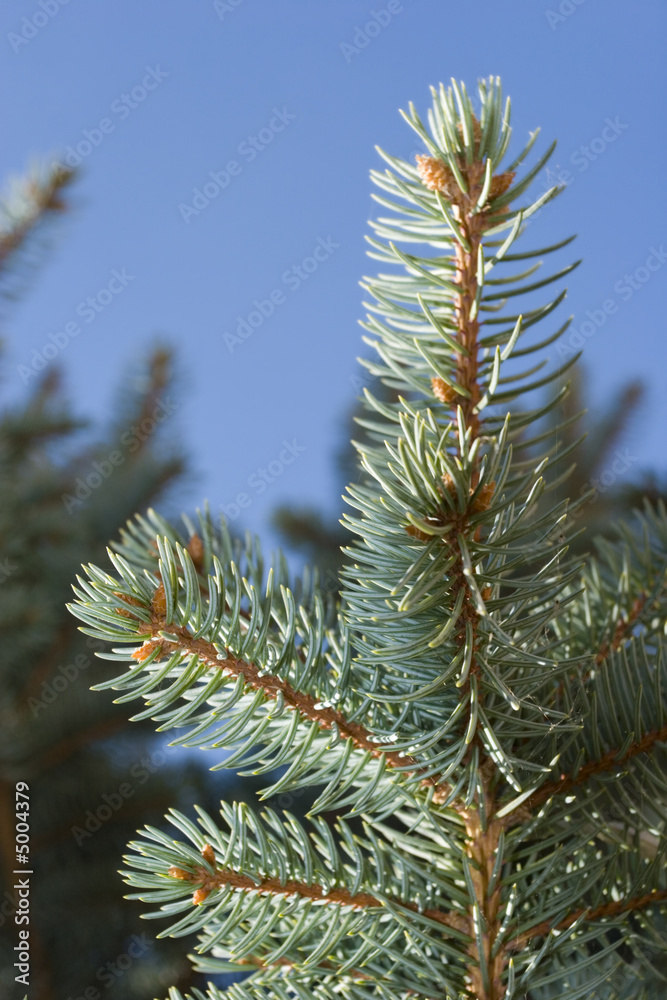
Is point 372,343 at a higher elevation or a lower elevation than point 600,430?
lower

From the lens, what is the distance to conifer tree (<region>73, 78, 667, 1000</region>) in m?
0.25

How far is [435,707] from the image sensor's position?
0.28 meters

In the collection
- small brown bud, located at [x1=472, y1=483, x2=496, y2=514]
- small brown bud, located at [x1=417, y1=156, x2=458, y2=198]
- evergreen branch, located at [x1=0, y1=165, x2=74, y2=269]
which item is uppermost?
small brown bud, located at [x1=417, y1=156, x2=458, y2=198]

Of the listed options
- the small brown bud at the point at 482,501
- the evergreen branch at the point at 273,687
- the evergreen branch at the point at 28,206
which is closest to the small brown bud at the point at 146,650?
the evergreen branch at the point at 273,687

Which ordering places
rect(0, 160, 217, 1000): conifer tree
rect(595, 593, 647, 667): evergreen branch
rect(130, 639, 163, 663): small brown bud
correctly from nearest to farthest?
1. rect(130, 639, 163, 663): small brown bud
2. rect(595, 593, 647, 667): evergreen branch
3. rect(0, 160, 217, 1000): conifer tree

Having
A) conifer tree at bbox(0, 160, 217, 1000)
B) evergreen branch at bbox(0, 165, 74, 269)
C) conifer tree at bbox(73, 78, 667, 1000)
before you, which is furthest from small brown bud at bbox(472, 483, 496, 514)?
evergreen branch at bbox(0, 165, 74, 269)

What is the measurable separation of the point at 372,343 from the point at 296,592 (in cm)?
12

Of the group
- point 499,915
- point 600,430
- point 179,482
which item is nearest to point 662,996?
point 499,915

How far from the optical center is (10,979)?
1.91 feet

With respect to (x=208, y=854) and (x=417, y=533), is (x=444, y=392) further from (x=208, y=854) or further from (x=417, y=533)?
(x=208, y=854)

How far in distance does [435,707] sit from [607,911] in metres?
0.10

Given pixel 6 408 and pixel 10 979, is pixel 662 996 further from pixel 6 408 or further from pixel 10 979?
pixel 6 408

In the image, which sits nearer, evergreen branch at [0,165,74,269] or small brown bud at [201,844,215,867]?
small brown bud at [201,844,215,867]

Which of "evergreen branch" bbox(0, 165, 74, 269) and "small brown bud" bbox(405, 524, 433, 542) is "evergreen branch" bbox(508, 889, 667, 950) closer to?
"small brown bud" bbox(405, 524, 433, 542)
